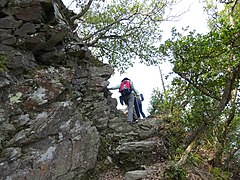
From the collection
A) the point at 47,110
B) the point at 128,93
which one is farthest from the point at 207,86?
the point at 47,110

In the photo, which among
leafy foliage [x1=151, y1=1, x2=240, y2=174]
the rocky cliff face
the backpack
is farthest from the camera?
the backpack

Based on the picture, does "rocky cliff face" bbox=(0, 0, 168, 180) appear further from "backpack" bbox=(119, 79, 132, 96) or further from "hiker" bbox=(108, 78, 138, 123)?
"backpack" bbox=(119, 79, 132, 96)

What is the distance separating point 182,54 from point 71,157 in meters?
4.60

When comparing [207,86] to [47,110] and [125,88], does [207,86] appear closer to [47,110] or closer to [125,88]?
[125,88]

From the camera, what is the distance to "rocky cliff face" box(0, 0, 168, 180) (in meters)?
5.86

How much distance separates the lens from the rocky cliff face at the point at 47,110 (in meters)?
5.86

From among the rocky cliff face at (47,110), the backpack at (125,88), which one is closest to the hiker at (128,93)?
the backpack at (125,88)

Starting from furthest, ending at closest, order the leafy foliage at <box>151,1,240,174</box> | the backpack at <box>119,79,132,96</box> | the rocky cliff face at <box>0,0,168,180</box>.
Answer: the backpack at <box>119,79,132,96</box> < the leafy foliage at <box>151,1,240,174</box> < the rocky cliff face at <box>0,0,168,180</box>

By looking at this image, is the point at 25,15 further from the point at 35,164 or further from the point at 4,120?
the point at 35,164

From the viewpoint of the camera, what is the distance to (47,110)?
21.4 ft

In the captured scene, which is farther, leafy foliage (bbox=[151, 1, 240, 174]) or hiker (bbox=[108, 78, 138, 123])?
hiker (bbox=[108, 78, 138, 123])

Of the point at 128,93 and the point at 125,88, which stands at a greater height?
the point at 125,88

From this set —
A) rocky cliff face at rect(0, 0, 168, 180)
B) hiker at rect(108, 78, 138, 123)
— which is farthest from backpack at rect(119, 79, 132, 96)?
rocky cliff face at rect(0, 0, 168, 180)

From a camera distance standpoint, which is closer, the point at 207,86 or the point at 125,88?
the point at 207,86
